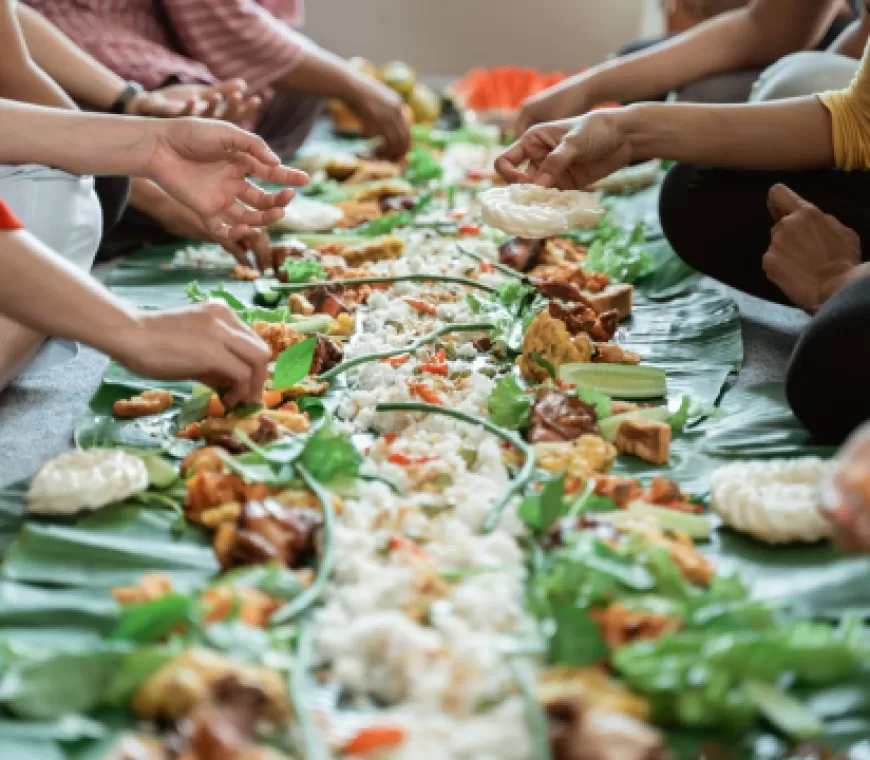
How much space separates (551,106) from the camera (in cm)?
208

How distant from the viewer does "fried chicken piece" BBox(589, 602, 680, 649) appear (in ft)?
2.91

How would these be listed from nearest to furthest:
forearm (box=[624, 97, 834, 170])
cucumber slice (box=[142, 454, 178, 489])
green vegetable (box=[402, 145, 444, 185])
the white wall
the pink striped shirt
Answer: cucumber slice (box=[142, 454, 178, 489]) < forearm (box=[624, 97, 834, 170]) < the pink striped shirt < green vegetable (box=[402, 145, 444, 185]) < the white wall

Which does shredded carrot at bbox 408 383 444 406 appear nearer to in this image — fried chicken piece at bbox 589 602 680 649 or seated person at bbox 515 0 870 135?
fried chicken piece at bbox 589 602 680 649

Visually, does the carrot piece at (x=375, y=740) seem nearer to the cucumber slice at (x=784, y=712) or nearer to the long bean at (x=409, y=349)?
the cucumber slice at (x=784, y=712)

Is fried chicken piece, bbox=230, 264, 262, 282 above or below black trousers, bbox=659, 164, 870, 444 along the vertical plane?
below

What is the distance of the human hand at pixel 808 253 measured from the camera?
1.62 metres

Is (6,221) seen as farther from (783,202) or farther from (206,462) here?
(783,202)

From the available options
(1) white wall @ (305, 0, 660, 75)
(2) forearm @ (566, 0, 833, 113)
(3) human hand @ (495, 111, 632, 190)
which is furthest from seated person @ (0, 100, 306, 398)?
(1) white wall @ (305, 0, 660, 75)

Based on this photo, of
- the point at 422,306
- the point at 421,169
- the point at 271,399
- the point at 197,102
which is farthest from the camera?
the point at 421,169

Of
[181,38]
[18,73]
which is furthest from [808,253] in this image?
[181,38]

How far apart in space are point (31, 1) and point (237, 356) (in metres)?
→ 1.57

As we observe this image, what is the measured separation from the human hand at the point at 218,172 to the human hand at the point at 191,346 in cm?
43

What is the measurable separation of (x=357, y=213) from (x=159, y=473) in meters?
1.21

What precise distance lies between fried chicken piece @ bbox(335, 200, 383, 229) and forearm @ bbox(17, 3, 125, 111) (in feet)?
1.61
